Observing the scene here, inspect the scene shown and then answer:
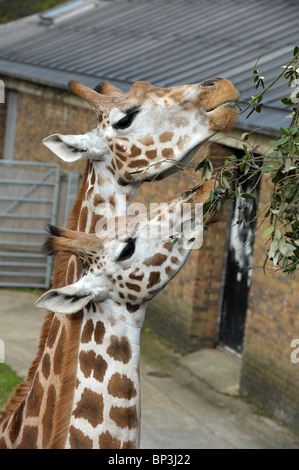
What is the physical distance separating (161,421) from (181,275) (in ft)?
9.15

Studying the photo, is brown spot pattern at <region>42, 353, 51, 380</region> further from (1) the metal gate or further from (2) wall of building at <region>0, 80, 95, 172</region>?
(1) the metal gate

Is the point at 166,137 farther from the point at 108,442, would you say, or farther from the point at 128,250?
the point at 108,442

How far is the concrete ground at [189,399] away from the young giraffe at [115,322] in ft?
14.0

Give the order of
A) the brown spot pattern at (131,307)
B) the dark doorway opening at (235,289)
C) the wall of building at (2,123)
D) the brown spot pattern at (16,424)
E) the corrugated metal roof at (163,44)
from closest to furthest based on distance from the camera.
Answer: the brown spot pattern at (131,307)
the brown spot pattern at (16,424)
the dark doorway opening at (235,289)
the corrugated metal roof at (163,44)
the wall of building at (2,123)

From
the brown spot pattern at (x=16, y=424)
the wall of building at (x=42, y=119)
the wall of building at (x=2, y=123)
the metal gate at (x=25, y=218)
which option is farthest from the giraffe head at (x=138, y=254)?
the wall of building at (x=2, y=123)

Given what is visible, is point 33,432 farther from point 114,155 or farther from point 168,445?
point 168,445

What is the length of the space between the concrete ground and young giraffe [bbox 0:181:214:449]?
4279 mm

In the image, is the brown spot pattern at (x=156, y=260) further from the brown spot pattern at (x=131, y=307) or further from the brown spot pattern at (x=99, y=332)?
the brown spot pattern at (x=99, y=332)

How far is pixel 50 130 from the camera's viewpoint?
1510 cm

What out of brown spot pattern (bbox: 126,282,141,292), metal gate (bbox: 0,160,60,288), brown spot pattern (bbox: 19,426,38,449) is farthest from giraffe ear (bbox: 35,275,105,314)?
metal gate (bbox: 0,160,60,288)

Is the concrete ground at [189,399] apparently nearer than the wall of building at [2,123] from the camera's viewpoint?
Yes

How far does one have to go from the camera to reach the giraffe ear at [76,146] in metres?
4.44

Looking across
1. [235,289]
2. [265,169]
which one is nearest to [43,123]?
[235,289]

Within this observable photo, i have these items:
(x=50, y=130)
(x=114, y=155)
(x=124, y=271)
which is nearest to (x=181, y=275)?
(x=50, y=130)
